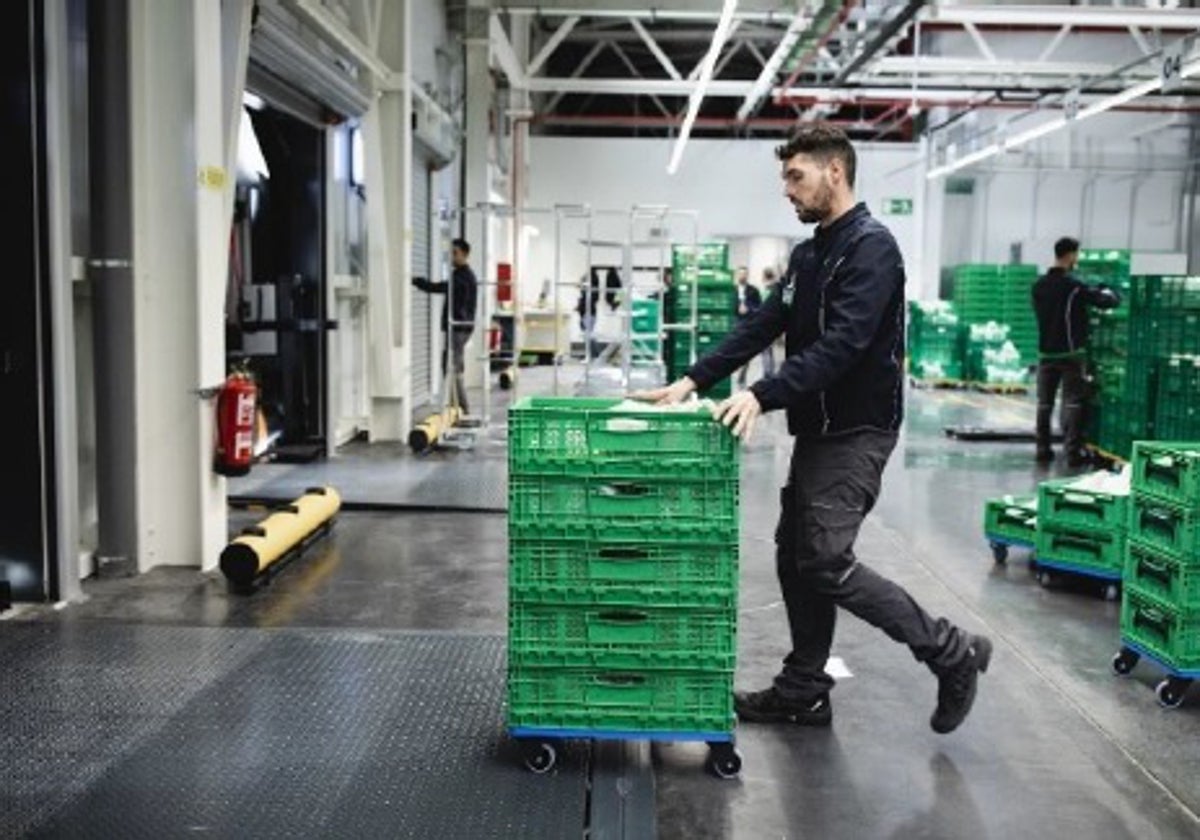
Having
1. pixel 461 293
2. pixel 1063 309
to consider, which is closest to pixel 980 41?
pixel 1063 309

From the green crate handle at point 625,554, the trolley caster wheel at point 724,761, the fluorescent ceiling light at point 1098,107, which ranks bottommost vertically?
the trolley caster wheel at point 724,761

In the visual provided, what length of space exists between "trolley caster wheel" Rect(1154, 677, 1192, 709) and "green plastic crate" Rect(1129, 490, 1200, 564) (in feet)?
1.47

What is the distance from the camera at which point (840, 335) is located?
344 cm

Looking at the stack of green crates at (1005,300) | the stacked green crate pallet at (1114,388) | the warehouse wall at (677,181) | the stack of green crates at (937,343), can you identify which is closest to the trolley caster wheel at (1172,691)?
the stacked green crate pallet at (1114,388)

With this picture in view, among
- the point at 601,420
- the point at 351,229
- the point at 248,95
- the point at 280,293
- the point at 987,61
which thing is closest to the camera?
the point at 601,420

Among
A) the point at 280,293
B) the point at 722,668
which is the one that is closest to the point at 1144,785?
the point at 722,668

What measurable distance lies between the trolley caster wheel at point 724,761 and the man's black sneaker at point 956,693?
0.74m

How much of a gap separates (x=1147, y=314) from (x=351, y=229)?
682 cm

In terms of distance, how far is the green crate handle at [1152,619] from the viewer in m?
4.32

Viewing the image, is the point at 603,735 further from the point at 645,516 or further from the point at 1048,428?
the point at 1048,428

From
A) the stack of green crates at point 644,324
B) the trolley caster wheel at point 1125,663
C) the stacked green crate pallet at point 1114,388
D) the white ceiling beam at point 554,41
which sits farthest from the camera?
the stack of green crates at point 644,324

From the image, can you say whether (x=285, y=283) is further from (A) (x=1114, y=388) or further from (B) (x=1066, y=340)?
(A) (x=1114, y=388)

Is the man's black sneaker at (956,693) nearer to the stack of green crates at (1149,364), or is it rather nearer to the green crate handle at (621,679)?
the green crate handle at (621,679)

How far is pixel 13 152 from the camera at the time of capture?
4.95m
